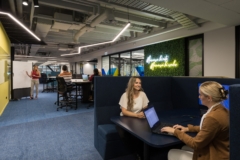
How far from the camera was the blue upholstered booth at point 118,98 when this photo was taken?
2.31 m

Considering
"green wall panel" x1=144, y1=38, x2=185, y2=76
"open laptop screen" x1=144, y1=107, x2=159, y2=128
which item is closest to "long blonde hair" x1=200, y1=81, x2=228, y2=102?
"open laptop screen" x1=144, y1=107, x2=159, y2=128

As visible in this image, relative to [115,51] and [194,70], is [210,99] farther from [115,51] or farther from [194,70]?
[115,51]

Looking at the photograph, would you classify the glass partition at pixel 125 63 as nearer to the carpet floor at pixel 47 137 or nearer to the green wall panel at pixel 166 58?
the green wall panel at pixel 166 58

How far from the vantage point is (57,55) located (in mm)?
15227

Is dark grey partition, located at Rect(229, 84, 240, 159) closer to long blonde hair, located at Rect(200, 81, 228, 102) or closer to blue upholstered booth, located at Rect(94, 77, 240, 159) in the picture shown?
long blonde hair, located at Rect(200, 81, 228, 102)

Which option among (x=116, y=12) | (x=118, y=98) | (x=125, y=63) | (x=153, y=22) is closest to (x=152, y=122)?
(x=118, y=98)

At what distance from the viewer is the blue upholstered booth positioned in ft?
7.59

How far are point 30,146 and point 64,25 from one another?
398 centimetres

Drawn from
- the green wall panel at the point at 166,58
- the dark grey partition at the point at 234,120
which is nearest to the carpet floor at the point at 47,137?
the dark grey partition at the point at 234,120

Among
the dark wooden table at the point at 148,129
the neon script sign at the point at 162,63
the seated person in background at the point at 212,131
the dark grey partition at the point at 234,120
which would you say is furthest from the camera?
the neon script sign at the point at 162,63

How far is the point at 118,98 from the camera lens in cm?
269

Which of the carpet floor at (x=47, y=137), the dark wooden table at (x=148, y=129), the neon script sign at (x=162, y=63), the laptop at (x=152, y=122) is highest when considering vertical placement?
the neon script sign at (x=162, y=63)

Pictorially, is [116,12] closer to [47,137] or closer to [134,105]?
[134,105]

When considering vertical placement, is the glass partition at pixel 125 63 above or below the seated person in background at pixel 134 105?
above
